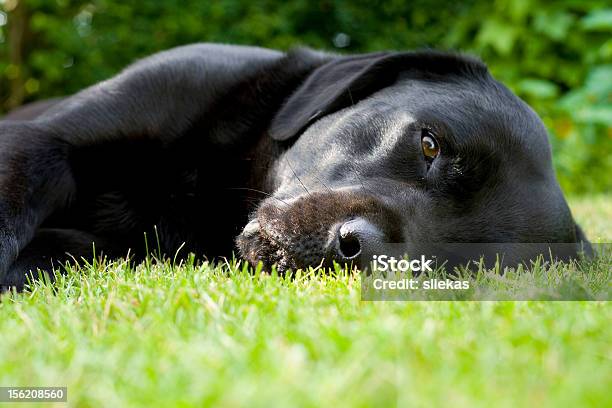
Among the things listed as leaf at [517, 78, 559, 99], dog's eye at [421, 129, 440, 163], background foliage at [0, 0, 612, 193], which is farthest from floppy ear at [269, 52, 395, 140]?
leaf at [517, 78, 559, 99]

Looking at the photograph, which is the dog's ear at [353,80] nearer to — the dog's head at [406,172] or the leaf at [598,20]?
the dog's head at [406,172]

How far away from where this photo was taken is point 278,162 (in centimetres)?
257

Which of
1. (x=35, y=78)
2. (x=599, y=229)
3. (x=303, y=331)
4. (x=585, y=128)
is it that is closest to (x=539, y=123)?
(x=599, y=229)

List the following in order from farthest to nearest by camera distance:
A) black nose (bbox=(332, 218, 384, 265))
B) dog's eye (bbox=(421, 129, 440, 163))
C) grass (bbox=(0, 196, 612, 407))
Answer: dog's eye (bbox=(421, 129, 440, 163)) → black nose (bbox=(332, 218, 384, 265)) → grass (bbox=(0, 196, 612, 407))

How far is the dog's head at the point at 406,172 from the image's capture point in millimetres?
2006

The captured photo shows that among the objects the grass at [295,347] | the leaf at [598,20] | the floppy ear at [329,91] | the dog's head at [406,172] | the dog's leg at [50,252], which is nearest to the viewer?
the grass at [295,347]

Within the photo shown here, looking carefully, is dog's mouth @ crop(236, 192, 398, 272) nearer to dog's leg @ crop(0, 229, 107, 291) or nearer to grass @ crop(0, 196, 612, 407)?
grass @ crop(0, 196, 612, 407)

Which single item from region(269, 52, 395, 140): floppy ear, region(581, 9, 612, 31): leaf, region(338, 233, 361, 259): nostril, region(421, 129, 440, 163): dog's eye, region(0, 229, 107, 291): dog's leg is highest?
region(581, 9, 612, 31): leaf

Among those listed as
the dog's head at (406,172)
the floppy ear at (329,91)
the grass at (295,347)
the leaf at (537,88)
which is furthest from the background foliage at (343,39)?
the grass at (295,347)

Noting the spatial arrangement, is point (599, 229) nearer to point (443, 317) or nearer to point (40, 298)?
point (443, 317)

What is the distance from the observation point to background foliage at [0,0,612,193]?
6742 mm

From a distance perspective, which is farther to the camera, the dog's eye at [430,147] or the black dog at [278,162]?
the dog's eye at [430,147]

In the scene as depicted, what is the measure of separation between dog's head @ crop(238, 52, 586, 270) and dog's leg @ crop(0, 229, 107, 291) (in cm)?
64

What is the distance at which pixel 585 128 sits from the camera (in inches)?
264
